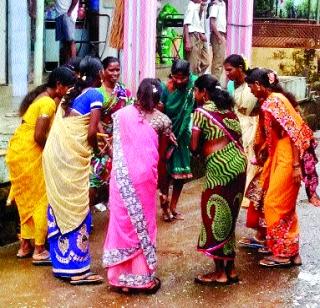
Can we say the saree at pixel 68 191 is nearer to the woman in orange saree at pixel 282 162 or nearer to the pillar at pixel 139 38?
the woman in orange saree at pixel 282 162

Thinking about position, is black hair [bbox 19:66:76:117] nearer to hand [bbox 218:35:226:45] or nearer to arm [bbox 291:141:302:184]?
arm [bbox 291:141:302:184]

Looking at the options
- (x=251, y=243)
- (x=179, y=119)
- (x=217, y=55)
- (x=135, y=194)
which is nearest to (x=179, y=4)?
(x=217, y=55)

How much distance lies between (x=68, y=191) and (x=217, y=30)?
685 cm

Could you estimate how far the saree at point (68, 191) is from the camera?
562 centimetres

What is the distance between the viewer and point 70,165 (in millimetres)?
5609

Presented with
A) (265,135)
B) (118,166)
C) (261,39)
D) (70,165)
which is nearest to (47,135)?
(70,165)

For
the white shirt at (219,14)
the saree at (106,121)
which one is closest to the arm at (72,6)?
the white shirt at (219,14)

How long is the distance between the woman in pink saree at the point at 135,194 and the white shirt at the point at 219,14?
262 inches

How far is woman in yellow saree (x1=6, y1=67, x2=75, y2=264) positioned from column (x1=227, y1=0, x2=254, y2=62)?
475 cm

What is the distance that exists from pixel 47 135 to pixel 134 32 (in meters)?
2.78

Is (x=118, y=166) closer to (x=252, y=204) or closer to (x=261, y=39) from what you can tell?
(x=252, y=204)

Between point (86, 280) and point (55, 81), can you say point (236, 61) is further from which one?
point (86, 280)

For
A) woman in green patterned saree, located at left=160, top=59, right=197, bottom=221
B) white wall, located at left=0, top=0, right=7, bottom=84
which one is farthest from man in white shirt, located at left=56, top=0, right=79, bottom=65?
woman in green patterned saree, located at left=160, top=59, right=197, bottom=221

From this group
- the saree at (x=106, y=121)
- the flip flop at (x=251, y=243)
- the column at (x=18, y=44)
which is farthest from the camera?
the column at (x=18, y=44)
